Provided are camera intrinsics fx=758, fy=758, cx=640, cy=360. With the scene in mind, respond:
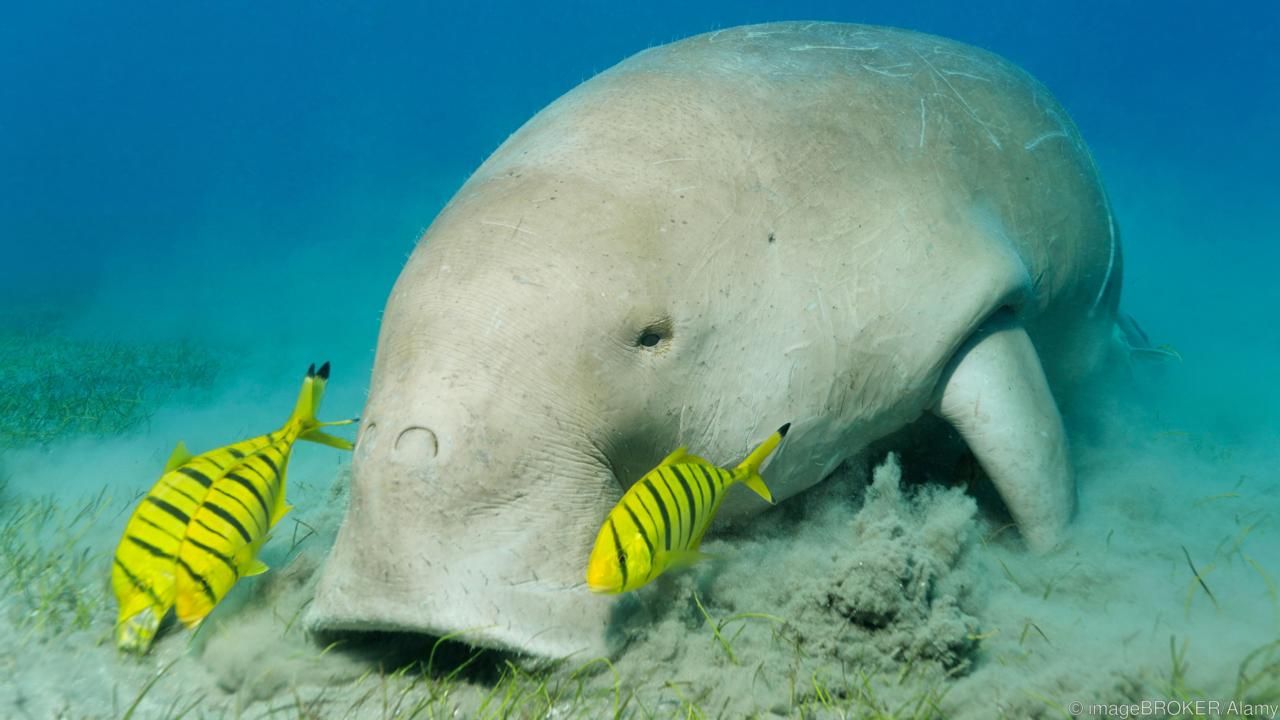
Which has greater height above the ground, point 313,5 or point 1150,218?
point 313,5

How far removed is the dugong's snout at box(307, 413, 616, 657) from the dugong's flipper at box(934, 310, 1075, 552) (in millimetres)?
1819

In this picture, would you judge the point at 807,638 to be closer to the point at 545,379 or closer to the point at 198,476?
the point at 545,379

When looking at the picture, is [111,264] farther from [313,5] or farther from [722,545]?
[313,5]

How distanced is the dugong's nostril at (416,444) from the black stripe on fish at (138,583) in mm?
924

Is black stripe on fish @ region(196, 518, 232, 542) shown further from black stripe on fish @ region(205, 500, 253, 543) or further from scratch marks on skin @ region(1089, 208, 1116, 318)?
scratch marks on skin @ region(1089, 208, 1116, 318)

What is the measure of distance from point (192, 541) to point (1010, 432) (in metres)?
2.92

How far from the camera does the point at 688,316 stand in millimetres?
2467

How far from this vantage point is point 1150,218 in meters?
24.6

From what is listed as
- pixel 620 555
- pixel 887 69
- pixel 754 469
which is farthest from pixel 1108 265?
pixel 620 555

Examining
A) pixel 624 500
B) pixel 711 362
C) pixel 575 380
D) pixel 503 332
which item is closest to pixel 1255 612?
pixel 711 362

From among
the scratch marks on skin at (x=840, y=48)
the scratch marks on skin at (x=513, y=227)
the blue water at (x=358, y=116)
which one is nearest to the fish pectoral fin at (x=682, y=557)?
the scratch marks on skin at (x=513, y=227)

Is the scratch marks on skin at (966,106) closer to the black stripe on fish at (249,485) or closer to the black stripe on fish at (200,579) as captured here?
the black stripe on fish at (249,485)

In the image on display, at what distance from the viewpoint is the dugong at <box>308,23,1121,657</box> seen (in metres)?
2.04

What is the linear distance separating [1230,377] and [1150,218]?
19596 millimetres
